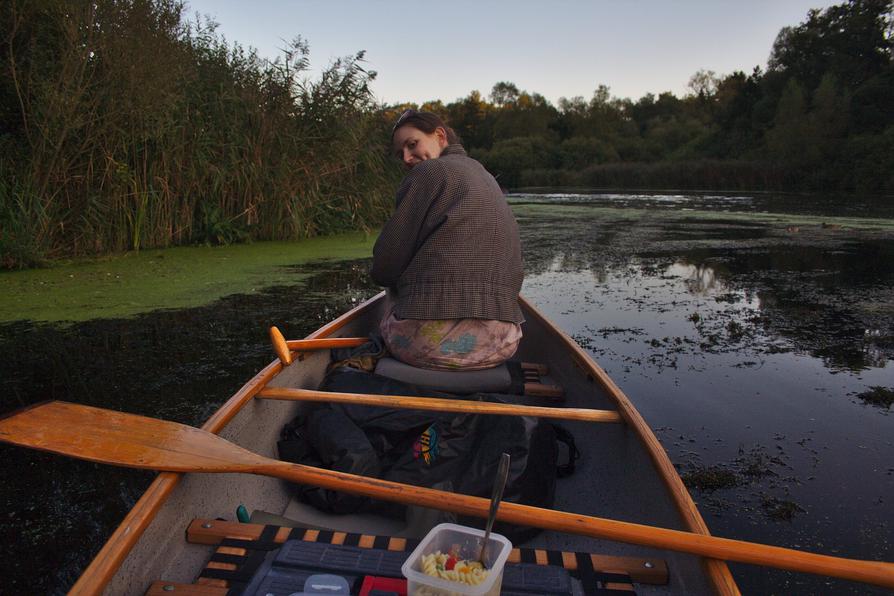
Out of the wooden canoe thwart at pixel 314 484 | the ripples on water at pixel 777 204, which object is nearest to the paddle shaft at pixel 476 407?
the wooden canoe thwart at pixel 314 484

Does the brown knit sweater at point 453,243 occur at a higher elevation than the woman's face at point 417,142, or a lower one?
lower

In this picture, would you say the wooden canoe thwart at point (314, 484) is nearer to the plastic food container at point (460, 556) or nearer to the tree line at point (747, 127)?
the plastic food container at point (460, 556)

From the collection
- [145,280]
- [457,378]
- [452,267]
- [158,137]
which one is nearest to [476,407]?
[457,378]

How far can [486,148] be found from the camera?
165 feet

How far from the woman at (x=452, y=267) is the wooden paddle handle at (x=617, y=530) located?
31.3 inches

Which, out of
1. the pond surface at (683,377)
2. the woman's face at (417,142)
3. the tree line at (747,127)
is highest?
the tree line at (747,127)

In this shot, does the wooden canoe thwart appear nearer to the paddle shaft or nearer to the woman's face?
the paddle shaft

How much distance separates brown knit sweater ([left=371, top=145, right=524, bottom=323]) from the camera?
1944 millimetres

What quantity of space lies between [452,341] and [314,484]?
2.77 feet

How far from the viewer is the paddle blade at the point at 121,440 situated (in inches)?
51.4

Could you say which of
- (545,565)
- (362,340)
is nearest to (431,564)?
(545,565)

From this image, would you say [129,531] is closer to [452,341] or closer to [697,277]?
[452,341]

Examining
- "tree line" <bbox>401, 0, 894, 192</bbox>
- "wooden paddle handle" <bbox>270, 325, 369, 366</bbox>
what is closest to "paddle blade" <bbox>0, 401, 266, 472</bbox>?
"wooden paddle handle" <bbox>270, 325, 369, 366</bbox>

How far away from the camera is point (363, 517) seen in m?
1.60
